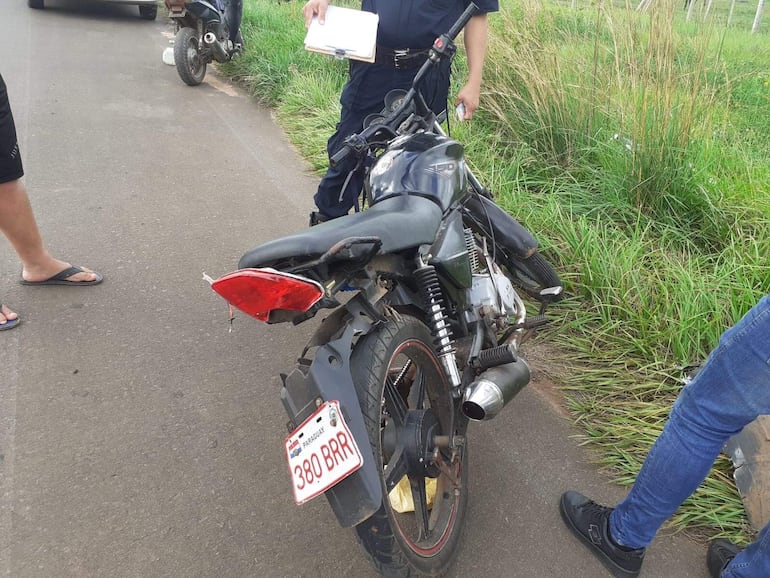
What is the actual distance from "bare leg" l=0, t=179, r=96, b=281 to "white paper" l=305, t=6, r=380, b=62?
1606 millimetres

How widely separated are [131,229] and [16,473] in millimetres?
1989

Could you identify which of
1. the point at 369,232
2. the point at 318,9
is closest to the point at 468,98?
the point at 318,9

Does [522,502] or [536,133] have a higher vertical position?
[536,133]

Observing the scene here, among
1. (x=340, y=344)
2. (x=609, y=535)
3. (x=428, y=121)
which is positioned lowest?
(x=609, y=535)

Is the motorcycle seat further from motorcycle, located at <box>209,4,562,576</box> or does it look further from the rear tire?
the rear tire

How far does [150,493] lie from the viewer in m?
2.06

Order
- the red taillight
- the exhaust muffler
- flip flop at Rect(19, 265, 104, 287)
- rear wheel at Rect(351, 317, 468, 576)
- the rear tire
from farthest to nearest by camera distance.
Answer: the rear tire, flip flop at Rect(19, 265, 104, 287), the exhaust muffler, rear wheel at Rect(351, 317, 468, 576), the red taillight

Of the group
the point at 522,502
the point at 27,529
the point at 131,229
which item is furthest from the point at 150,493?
the point at 131,229

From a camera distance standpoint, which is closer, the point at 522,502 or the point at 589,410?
the point at 522,502

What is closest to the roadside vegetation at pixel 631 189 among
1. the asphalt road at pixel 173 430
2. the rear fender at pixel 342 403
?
the asphalt road at pixel 173 430

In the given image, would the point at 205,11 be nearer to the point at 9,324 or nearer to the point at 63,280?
the point at 63,280

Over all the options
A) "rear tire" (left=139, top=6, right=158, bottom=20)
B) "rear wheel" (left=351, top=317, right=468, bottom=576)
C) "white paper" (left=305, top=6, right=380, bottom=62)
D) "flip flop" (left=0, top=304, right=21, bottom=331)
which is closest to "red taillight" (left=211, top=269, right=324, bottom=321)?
"rear wheel" (left=351, top=317, right=468, bottom=576)

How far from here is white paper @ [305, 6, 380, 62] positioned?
2.47m

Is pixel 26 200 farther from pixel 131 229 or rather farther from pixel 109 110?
pixel 109 110
